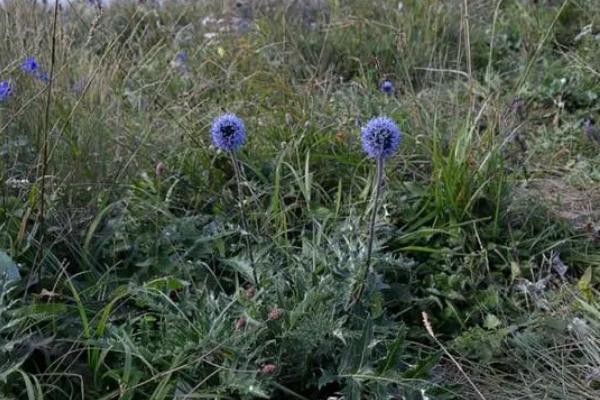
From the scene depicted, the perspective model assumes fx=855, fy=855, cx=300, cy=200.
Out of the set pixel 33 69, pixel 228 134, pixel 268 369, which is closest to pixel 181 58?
pixel 33 69

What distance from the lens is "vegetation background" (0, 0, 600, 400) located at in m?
1.97

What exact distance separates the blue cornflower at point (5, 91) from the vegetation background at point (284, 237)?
0.06 metres

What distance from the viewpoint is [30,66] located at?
269 cm

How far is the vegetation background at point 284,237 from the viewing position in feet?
6.45

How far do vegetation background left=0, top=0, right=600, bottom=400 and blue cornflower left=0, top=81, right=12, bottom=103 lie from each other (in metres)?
0.06

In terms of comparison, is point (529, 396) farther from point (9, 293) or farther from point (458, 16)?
point (458, 16)

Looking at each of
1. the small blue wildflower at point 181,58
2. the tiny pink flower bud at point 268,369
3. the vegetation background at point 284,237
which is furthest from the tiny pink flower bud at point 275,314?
the small blue wildflower at point 181,58

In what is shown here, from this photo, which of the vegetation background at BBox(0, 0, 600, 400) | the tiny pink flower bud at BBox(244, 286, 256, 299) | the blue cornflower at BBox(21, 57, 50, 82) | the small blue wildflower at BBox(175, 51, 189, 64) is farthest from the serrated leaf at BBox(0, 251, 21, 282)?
the small blue wildflower at BBox(175, 51, 189, 64)

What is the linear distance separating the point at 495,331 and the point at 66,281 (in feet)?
3.75

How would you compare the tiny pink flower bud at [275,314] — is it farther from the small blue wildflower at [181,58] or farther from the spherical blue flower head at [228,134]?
the small blue wildflower at [181,58]

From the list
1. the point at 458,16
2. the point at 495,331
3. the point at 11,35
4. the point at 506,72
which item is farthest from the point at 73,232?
the point at 458,16

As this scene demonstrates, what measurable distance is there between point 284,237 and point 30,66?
0.97 meters

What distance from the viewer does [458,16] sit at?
15.2 ft

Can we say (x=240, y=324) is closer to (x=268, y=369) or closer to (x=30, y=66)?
(x=268, y=369)
